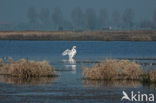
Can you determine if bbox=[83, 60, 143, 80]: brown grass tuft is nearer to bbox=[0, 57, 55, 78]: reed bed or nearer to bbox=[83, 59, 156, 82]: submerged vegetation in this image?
bbox=[83, 59, 156, 82]: submerged vegetation

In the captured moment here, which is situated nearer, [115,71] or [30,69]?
[115,71]

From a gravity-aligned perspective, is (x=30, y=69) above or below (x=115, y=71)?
above

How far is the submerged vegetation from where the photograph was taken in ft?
98.3

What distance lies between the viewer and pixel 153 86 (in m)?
27.7

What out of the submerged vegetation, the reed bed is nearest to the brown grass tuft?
the submerged vegetation

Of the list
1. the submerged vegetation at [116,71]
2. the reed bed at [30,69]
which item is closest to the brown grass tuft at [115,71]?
the submerged vegetation at [116,71]

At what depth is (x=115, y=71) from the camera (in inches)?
1193

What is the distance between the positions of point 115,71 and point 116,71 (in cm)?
5

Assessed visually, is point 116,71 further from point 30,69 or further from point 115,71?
point 30,69

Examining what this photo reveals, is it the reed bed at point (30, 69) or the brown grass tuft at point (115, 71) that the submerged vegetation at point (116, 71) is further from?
the reed bed at point (30, 69)

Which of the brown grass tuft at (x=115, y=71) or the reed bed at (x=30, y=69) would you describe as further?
the reed bed at (x=30, y=69)

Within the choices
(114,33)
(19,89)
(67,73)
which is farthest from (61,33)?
(19,89)

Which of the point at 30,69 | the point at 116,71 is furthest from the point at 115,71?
the point at 30,69

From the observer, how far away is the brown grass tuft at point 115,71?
30.0 m
